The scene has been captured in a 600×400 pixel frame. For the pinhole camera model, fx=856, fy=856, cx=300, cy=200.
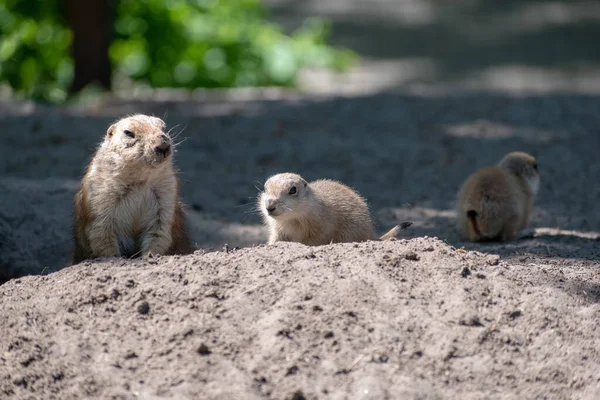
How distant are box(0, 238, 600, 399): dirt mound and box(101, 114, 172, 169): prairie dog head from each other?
30.0 inches

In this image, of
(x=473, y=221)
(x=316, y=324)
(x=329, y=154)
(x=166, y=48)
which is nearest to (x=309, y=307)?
(x=316, y=324)

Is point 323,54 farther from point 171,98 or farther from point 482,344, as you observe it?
point 482,344

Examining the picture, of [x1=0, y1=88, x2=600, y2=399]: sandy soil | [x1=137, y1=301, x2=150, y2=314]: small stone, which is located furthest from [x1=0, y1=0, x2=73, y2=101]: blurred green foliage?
[x1=137, y1=301, x2=150, y2=314]: small stone

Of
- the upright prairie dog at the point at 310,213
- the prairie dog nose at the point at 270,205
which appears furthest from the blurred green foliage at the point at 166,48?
the prairie dog nose at the point at 270,205

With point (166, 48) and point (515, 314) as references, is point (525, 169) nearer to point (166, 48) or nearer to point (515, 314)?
point (515, 314)

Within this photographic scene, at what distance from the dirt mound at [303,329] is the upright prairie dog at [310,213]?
0.99 metres

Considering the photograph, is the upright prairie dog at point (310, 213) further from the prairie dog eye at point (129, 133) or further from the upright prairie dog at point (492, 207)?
the upright prairie dog at point (492, 207)

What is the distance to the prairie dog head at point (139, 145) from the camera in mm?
4809

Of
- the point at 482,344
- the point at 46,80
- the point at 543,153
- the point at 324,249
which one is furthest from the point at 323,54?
the point at 482,344

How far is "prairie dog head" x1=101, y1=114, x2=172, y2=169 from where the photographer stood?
4.81m

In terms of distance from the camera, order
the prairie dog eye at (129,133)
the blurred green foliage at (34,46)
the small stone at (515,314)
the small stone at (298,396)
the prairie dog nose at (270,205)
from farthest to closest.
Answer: the blurred green foliage at (34,46) → the prairie dog nose at (270,205) → the prairie dog eye at (129,133) → the small stone at (515,314) → the small stone at (298,396)

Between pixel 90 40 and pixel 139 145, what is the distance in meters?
6.74

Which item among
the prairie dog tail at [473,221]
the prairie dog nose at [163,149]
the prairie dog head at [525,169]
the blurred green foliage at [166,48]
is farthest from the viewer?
the blurred green foliage at [166,48]

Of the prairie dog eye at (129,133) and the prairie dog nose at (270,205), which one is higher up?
the prairie dog eye at (129,133)
